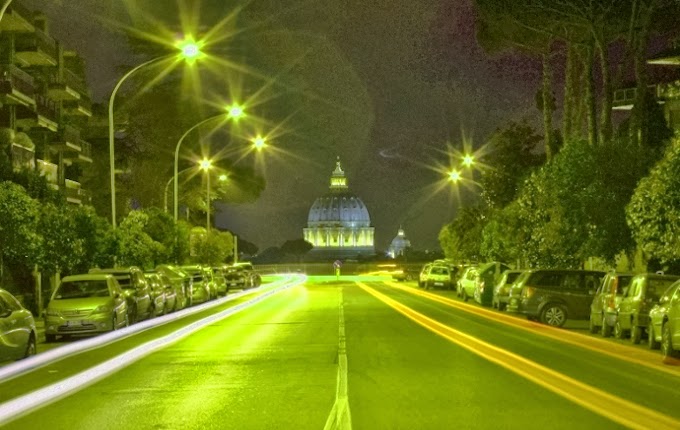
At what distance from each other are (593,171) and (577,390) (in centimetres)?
2315

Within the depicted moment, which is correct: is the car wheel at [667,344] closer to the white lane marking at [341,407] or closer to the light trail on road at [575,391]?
the light trail on road at [575,391]

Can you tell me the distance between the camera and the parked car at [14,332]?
19344mm

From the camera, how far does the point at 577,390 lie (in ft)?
Result: 47.4

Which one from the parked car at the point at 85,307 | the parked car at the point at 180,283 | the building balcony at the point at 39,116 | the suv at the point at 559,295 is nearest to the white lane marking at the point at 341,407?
the parked car at the point at 85,307

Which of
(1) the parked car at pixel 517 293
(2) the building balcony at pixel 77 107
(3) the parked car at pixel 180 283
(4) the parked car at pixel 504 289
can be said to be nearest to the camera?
(1) the parked car at pixel 517 293

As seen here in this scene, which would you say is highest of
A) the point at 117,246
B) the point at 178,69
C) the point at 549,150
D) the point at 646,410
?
the point at 178,69

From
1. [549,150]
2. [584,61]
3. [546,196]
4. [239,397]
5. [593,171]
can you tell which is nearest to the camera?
[239,397]

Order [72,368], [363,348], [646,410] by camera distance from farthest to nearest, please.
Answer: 1. [363,348]
2. [72,368]
3. [646,410]

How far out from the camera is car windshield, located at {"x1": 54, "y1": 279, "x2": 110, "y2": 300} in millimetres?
28462

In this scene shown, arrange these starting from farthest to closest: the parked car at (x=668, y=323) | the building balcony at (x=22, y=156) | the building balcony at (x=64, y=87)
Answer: the building balcony at (x=64, y=87) → the building balcony at (x=22, y=156) → the parked car at (x=668, y=323)

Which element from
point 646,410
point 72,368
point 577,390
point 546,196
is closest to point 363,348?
point 72,368

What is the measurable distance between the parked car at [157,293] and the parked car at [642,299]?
52.9 ft

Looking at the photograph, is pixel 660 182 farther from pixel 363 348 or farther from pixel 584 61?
pixel 584 61

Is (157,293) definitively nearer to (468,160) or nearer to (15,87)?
(15,87)
